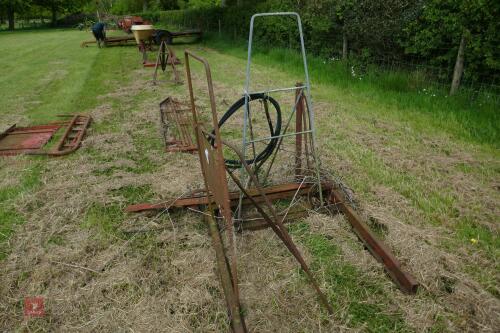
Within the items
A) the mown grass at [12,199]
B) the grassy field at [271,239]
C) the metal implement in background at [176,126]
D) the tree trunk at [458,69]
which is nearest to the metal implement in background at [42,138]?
the grassy field at [271,239]

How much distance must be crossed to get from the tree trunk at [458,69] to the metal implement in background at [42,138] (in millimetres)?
6420

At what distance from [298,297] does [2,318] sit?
2.05 meters

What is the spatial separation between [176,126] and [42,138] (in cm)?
207

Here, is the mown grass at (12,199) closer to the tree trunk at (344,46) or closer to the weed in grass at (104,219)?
the weed in grass at (104,219)

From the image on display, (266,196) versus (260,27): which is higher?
(260,27)

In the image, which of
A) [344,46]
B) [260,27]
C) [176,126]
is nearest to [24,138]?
[176,126]

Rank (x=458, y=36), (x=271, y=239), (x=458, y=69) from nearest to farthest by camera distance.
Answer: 1. (x=271, y=239)
2. (x=458, y=36)
3. (x=458, y=69)

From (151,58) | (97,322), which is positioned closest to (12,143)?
(97,322)

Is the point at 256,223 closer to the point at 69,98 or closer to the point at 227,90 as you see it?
the point at 227,90

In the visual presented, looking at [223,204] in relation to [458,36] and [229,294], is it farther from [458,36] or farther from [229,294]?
[458,36]

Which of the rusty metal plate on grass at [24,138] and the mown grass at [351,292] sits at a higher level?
the rusty metal plate on grass at [24,138]

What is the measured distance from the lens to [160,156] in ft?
16.0

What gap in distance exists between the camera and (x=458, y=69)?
6.27 m

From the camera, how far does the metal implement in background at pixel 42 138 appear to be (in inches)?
195
